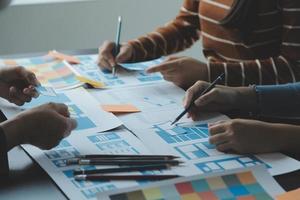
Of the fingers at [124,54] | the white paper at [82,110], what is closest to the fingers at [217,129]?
the white paper at [82,110]

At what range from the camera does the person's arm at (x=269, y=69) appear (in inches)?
60.8

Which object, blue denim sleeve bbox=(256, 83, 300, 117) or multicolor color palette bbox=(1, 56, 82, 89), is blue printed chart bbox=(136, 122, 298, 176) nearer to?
blue denim sleeve bbox=(256, 83, 300, 117)

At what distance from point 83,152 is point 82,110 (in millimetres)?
248

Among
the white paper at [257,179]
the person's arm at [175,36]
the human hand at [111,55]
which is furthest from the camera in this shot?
the person's arm at [175,36]

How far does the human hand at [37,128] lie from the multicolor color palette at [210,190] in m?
0.27

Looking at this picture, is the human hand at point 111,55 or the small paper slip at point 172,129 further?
the human hand at point 111,55

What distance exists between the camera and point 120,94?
147 centimetres

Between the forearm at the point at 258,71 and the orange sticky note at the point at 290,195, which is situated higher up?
the forearm at the point at 258,71

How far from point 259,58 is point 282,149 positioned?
0.56 meters

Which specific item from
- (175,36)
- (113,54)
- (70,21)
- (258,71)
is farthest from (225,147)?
(70,21)

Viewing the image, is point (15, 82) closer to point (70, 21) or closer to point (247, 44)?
point (247, 44)

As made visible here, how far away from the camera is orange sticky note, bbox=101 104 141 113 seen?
135 cm

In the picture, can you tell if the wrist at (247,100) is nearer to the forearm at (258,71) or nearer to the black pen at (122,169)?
the forearm at (258,71)

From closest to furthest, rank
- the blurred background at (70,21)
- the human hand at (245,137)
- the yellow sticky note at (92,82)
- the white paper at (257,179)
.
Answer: the white paper at (257,179), the human hand at (245,137), the yellow sticky note at (92,82), the blurred background at (70,21)
